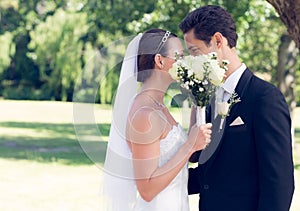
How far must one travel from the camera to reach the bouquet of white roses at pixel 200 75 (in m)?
3.50

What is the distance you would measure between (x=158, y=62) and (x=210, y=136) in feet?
1.60

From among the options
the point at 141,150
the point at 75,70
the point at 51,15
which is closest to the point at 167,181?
the point at 141,150

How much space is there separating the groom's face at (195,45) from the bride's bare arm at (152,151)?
389mm

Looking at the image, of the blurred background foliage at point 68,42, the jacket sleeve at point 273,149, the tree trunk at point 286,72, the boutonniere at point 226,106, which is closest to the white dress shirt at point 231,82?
the boutonniere at point 226,106

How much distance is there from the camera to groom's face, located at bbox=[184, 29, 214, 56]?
362cm

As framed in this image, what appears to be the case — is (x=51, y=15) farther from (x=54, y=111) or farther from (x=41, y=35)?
(x=54, y=111)

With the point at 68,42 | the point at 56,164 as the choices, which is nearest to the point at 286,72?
the point at 56,164

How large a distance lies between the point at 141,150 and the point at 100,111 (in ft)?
2.06

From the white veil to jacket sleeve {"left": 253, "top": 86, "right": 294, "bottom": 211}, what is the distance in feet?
2.48

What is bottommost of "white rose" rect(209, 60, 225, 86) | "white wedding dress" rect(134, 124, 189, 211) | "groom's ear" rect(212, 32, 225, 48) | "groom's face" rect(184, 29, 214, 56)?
"white wedding dress" rect(134, 124, 189, 211)

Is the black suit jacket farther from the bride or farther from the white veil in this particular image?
the white veil

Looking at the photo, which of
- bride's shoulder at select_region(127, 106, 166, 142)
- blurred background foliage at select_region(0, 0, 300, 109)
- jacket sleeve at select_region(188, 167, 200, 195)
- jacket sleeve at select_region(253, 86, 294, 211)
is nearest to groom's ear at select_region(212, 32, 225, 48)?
jacket sleeve at select_region(253, 86, 294, 211)

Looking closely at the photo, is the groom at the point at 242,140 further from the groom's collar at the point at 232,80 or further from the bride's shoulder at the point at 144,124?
the bride's shoulder at the point at 144,124

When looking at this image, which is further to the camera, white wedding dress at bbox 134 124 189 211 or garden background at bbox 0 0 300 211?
garden background at bbox 0 0 300 211
